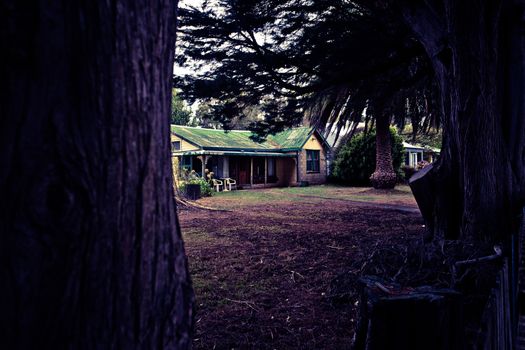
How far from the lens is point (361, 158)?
91.8 feet

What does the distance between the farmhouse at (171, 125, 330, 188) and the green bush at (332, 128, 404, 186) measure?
323cm

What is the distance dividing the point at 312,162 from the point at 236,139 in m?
7.53

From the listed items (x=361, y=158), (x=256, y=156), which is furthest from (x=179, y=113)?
(x=361, y=158)

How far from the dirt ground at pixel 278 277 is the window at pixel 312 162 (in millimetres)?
22301

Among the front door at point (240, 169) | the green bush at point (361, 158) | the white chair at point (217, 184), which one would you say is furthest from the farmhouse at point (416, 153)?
the white chair at point (217, 184)

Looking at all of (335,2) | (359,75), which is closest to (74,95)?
(335,2)

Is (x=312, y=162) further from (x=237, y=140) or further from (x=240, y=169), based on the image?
(x=237, y=140)

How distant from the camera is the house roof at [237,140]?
2689 cm

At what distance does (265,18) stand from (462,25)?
11.6 ft

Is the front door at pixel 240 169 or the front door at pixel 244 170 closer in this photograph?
the front door at pixel 240 169

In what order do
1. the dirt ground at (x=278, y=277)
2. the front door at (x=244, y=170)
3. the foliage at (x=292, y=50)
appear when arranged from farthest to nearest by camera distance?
the front door at (x=244, y=170), the foliage at (x=292, y=50), the dirt ground at (x=278, y=277)

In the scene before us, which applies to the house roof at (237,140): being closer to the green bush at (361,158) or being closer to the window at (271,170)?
the window at (271,170)

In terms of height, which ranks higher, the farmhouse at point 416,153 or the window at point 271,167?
the farmhouse at point 416,153

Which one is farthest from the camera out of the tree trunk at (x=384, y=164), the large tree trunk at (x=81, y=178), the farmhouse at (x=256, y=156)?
the farmhouse at (x=256, y=156)
